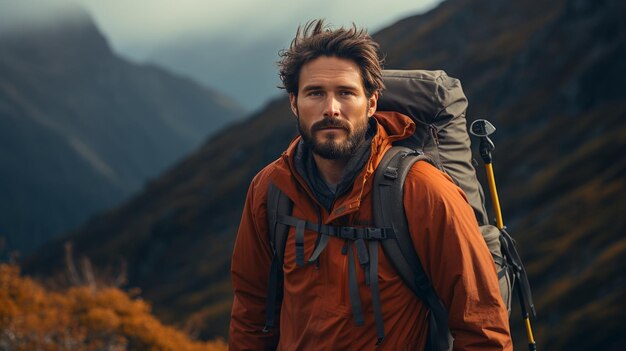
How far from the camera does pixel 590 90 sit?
232 ft

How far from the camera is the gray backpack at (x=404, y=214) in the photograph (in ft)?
13.9

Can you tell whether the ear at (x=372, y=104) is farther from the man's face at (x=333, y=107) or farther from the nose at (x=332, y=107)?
the nose at (x=332, y=107)

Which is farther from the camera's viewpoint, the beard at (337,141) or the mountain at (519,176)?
the mountain at (519,176)

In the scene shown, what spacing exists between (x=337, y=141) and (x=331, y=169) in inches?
9.3

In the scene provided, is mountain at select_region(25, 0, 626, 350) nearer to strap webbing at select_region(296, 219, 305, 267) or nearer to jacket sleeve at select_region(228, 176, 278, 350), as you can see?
jacket sleeve at select_region(228, 176, 278, 350)

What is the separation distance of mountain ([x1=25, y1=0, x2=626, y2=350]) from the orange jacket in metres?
15.6

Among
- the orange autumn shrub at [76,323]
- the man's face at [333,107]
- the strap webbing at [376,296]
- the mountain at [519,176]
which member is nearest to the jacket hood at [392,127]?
the man's face at [333,107]

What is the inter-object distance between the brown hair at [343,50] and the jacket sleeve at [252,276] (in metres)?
0.87

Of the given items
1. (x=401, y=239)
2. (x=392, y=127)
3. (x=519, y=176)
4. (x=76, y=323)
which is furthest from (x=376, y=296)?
(x=519, y=176)

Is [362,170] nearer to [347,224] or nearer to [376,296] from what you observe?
[347,224]

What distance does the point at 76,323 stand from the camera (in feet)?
66.9

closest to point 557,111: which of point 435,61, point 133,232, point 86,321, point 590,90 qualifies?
point 590,90

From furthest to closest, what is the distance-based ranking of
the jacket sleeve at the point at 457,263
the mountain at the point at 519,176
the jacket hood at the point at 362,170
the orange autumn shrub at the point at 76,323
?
the mountain at the point at 519,176 < the orange autumn shrub at the point at 76,323 < the jacket hood at the point at 362,170 < the jacket sleeve at the point at 457,263

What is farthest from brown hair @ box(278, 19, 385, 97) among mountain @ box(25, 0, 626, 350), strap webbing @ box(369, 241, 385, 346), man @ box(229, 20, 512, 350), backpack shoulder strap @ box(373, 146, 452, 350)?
mountain @ box(25, 0, 626, 350)
